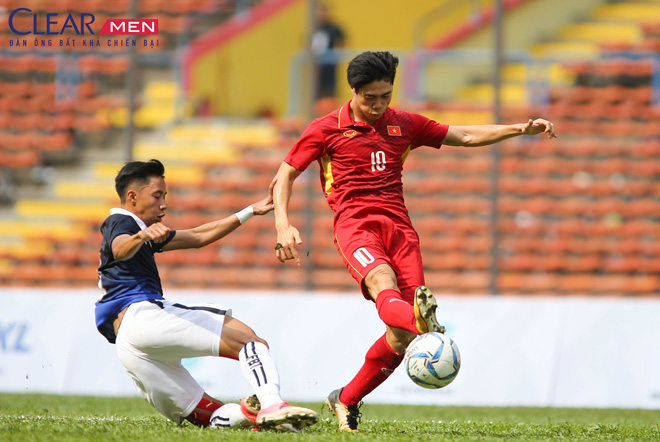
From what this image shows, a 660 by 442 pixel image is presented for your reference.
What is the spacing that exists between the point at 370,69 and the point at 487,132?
1.08 m

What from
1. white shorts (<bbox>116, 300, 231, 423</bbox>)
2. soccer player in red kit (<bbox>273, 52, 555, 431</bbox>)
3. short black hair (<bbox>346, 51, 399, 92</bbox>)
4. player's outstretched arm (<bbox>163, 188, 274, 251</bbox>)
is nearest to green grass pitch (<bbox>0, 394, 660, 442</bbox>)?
white shorts (<bbox>116, 300, 231, 423</bbox>)

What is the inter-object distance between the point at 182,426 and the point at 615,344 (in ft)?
17.2

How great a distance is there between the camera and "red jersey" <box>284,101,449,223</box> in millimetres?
6086

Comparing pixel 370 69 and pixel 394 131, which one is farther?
pixel 394 131

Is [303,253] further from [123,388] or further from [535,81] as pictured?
[535,81]

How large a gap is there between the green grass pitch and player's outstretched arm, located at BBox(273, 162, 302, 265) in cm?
108

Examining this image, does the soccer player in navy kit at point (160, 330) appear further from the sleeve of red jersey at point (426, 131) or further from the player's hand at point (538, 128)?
the player's hand at point (538, 128)

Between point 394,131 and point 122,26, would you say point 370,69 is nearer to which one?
point 394,131

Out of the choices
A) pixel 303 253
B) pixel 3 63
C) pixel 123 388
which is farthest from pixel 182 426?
pixel 3 63

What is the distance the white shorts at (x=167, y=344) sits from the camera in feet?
18.1

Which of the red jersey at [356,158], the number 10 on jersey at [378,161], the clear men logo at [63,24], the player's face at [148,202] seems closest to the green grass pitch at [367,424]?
the player's face at [148,202]

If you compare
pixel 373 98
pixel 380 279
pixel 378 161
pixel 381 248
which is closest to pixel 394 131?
pixel 378 161

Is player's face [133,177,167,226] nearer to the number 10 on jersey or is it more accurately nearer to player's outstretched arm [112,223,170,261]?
player's outstretched arm [112,223,170,261]

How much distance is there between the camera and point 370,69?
5820 mm
